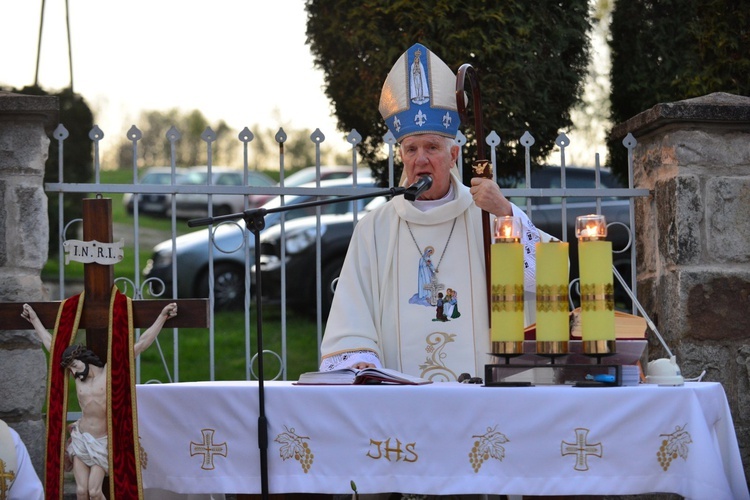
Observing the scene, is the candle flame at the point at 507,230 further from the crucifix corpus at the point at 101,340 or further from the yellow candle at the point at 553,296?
the crucifix corpus at the point at 101,340

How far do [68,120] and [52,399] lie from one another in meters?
9.62

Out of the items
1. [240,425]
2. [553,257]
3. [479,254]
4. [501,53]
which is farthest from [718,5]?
[240,425]

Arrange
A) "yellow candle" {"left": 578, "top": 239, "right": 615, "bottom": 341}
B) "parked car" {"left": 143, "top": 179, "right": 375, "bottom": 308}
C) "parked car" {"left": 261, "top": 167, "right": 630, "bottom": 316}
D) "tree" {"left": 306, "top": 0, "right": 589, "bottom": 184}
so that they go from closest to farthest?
"yellow candle" {"left": 578, "top": 239, "right": 615, "bottom": 341} → "tree" {"left": 306, "top": 0, "right": 589, "bottom": 184} → "parked car" {"left": 261, "top": 167, "right": 630, "bottom": 316} → "parked car" {"left": 143, "top": 179, "right": 375, "bottom": 308}

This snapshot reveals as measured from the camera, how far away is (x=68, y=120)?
42.0 ft

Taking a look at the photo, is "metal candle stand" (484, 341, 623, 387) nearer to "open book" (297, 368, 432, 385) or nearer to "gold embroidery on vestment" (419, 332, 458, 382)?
"open book" (297, 368, 432, 385)

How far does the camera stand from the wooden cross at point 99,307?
3684 mm

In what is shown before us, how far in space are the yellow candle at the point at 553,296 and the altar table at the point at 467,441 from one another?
163mm

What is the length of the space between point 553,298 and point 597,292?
129 mm

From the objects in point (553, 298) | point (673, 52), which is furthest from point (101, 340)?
point (673, 52)

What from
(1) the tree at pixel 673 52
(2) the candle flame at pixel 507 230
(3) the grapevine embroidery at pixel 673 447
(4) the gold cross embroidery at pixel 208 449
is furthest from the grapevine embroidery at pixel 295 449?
(1) the tree at pixel 673 52

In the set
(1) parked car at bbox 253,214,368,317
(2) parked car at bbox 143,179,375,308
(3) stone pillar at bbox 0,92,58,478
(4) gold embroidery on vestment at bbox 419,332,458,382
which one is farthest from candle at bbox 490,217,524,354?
(2) parked car at bbox 143,179,375,308

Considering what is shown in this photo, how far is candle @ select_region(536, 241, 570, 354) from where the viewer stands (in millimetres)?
3295

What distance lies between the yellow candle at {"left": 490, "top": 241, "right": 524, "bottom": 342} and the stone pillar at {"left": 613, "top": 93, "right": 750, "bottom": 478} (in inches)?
81.1

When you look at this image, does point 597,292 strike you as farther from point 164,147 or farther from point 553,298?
point 164,147
